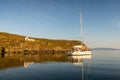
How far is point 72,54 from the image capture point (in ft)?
508

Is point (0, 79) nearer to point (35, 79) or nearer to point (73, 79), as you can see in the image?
point (35, 79)

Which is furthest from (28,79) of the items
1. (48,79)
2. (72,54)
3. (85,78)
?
(72,54)

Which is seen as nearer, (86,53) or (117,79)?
(117,79)

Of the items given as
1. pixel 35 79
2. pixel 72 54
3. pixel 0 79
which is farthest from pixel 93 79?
pixel 72 54

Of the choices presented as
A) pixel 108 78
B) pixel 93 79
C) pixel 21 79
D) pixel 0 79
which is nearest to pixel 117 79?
pixel 108 78

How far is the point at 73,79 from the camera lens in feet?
144

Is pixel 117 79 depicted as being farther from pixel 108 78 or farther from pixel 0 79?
pixel 0 79

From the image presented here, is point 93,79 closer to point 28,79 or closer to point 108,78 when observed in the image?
point 108,78

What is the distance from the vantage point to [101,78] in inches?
1786

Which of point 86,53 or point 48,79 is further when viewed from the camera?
point 86,53

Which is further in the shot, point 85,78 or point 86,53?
point 86,53

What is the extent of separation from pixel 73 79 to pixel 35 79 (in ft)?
27.2

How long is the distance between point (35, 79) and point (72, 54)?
367ft

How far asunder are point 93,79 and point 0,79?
791 inches
